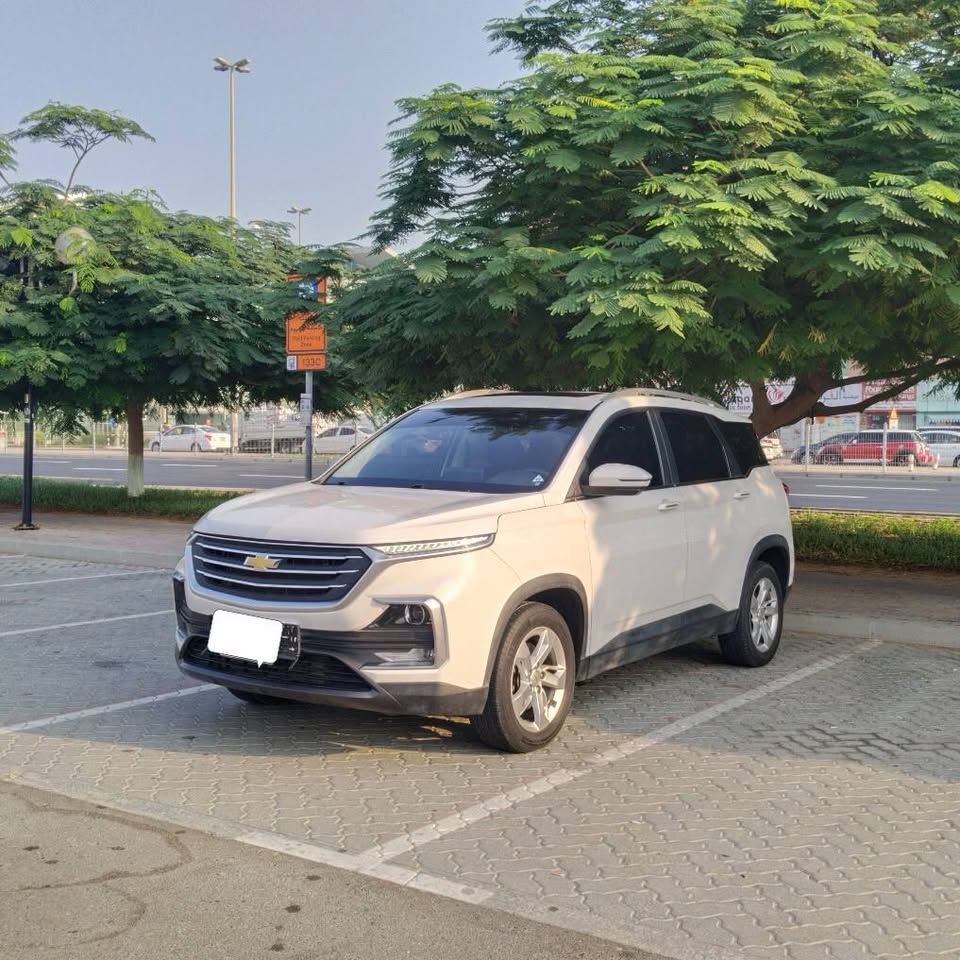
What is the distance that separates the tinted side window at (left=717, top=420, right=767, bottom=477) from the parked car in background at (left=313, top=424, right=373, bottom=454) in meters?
39.3

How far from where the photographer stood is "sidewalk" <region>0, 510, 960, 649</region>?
29.9 feet

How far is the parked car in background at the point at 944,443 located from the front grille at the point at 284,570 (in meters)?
36.0

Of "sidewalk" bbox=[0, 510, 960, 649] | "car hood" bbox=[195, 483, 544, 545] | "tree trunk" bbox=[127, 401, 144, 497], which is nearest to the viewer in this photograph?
"car hood" bbox=[195, 483, 544, 545]

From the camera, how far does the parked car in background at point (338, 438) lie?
157 feet

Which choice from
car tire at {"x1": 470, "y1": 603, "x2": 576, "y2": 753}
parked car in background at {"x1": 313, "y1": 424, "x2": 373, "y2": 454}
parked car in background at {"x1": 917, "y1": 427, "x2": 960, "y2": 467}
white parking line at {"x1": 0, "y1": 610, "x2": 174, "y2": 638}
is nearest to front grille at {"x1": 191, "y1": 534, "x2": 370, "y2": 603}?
car tire at {"x1": 470, "y1": 603, "x2": 576, "y2": 753}

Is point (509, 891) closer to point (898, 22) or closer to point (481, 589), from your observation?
point (481, 589)

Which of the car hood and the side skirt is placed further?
the side skirt

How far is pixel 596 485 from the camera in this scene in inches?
239

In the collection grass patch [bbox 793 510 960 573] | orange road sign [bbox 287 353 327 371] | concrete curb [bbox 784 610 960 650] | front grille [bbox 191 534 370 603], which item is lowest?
concrete curb [bbox 784 610 960 650]

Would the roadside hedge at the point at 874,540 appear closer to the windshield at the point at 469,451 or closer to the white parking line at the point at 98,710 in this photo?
the windshield at the point at 469,451

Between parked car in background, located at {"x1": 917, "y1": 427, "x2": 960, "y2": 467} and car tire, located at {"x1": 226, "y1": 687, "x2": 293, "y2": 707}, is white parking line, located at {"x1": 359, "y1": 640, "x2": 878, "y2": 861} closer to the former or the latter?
car tire, located at {"x1": 226, "y1": 687, "x2": 293, "y2": 707}

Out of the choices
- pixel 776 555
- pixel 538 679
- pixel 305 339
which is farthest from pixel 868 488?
pixel 538 679

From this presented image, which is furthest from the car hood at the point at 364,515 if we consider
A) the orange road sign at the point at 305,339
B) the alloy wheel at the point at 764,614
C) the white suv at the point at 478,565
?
the orange road sign at the point at 305,339

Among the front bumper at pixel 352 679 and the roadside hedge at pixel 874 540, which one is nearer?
the front bumper at pixel 352 679
